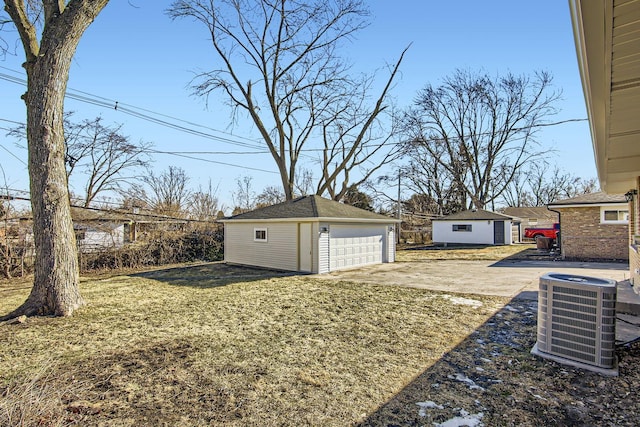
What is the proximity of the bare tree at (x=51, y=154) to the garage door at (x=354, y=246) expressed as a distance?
25.8 ft

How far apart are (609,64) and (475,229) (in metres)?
23.5

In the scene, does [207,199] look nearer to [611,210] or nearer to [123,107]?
[123,107]

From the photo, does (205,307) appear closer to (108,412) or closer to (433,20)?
(108,412)

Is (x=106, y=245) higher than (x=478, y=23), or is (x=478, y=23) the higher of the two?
(x=478, y=23)

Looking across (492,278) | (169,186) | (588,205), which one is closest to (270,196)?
(169,186)

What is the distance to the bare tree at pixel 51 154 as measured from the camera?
617cm

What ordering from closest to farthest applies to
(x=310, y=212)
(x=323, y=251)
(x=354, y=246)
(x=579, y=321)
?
(x=579, y=321)
(x=323, y=251)
(x=310, y=212)
(x=354, y=246)

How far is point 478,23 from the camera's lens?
9.80 metres

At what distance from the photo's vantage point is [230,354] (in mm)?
4328

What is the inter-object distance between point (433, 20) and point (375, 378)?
34.1 feet

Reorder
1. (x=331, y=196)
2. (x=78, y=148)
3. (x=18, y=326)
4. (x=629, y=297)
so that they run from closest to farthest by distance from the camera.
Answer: (x=18, y=326) < (x=629, y=297) < (x=78, y=148) < (x=331, y=196)

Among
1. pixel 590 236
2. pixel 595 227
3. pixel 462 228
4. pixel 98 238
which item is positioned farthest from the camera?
pixel 462 228

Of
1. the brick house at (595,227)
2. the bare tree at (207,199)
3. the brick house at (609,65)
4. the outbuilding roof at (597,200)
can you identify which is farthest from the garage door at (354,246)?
the bare tree at (207,199)

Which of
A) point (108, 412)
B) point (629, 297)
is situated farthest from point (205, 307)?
point (629, 297)
